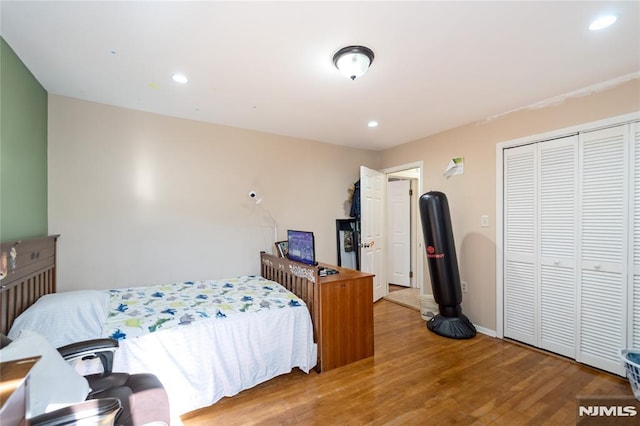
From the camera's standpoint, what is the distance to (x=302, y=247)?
2869 millimetres

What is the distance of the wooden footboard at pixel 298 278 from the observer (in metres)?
2.51

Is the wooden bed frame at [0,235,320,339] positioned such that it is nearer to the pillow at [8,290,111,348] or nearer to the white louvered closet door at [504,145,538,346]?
the pillow at [8,290,111,348]

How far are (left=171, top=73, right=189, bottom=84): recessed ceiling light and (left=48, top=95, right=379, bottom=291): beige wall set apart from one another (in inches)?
36.5

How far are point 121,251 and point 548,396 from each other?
395 cm

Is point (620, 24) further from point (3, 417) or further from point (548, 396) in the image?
point (3, 417)

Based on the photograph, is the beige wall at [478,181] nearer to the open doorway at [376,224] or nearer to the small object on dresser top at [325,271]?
the open doorway at [376,224]

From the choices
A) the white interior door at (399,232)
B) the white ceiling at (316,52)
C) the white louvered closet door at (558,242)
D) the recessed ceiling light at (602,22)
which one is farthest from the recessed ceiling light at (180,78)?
the white interior door at (399,232)

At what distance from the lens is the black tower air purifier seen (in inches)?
125

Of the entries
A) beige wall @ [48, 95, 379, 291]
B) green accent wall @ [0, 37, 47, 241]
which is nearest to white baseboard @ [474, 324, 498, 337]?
beige wall @ [48, 95, 379, 291]

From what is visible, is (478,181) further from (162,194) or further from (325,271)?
(162,194)

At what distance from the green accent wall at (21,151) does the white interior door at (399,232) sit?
4.86 meters

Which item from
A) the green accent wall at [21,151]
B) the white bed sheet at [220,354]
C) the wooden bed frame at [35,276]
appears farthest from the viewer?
the white bed sheet at [220,354]

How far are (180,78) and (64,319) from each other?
1.94 metres

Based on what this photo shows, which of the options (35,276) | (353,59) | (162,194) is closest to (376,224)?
(353,59)
